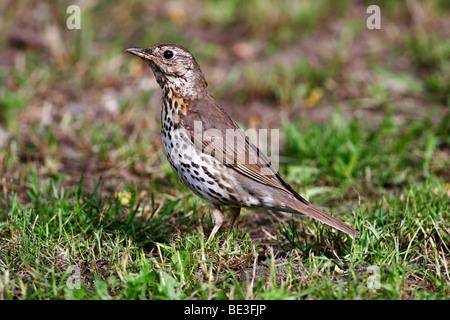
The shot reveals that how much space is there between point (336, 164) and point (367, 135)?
0.85 metres

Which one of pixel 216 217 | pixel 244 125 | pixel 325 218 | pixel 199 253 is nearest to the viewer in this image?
pixel 199 253

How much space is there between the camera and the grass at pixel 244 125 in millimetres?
3963

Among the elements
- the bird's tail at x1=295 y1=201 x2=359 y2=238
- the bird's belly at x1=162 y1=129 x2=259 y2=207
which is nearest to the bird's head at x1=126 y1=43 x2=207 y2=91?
the bird's belly at x1=162 y1=129 x2=259 y2=207

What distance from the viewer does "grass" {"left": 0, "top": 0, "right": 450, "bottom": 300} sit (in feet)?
13.0

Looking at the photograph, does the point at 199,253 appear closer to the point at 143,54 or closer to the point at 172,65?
the point at 172,65

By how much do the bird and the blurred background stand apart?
1.41 metres

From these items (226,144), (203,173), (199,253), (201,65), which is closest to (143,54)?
(226,144)

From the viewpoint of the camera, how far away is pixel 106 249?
4363 millimetres

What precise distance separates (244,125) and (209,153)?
9.43 ft

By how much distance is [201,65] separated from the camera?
334 inches

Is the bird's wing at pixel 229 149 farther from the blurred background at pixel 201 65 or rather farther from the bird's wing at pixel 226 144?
the blurred background at pixel 201 65

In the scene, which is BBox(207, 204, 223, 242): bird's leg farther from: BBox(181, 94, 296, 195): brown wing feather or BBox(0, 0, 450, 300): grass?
BBox(181, 94, 296, 195): brown wing feather

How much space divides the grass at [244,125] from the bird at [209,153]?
0.80 ft
